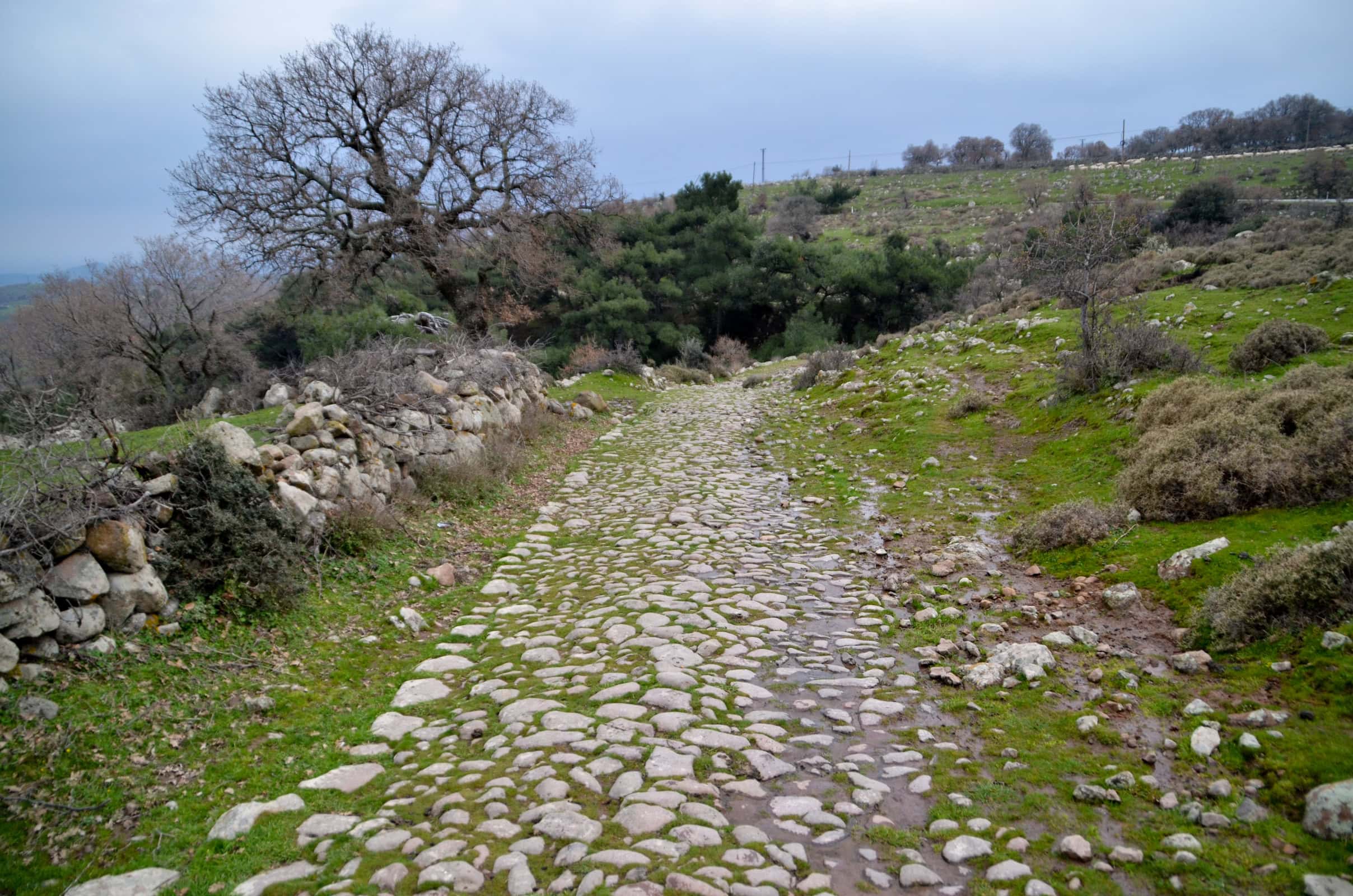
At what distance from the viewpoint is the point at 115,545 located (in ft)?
14.7

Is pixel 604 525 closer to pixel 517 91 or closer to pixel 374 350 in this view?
pixel 374 350

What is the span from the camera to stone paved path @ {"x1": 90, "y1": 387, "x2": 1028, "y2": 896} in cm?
288

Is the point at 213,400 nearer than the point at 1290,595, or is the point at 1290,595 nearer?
the point at 1290,595

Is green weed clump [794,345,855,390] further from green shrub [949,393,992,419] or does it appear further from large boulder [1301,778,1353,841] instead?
large boulder [1301,778,1353,841]

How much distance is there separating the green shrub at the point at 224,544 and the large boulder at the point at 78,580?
0.55 meters

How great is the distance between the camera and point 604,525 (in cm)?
864

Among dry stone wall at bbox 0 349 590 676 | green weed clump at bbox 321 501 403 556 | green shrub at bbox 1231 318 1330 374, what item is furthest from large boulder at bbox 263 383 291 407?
green shrub at bbox 1231 318 1330 374

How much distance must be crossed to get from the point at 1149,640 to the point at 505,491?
25.5ft

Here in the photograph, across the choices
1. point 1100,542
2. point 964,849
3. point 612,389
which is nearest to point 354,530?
point 964,849

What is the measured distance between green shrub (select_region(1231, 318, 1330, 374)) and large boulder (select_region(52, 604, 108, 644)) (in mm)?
11872

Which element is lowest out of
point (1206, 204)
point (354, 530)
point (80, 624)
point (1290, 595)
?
point (1290, 595)

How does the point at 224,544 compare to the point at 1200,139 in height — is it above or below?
below

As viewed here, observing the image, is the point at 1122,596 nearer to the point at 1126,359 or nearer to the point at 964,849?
the point at 964,849

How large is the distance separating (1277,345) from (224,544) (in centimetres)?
1180
